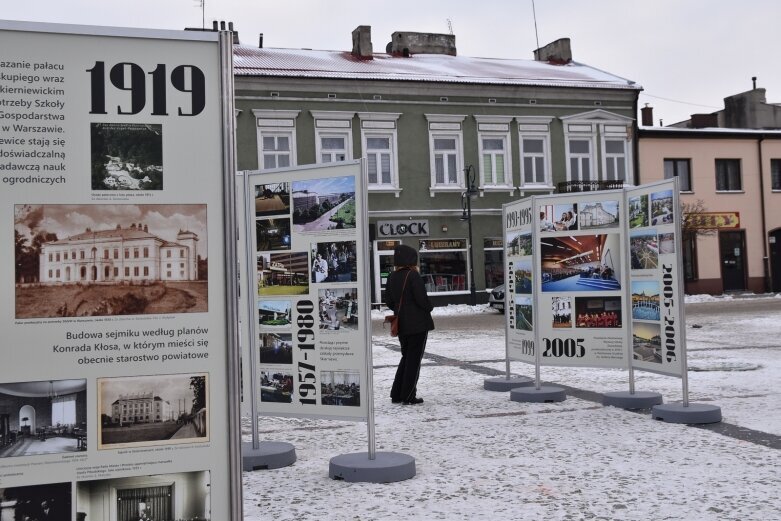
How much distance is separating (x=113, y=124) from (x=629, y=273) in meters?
6.66

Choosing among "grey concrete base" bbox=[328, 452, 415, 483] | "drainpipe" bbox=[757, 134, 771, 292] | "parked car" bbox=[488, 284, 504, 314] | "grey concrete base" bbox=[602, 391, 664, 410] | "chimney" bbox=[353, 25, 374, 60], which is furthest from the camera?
"drainpipe" bbox=[757, 134, 771, 292]

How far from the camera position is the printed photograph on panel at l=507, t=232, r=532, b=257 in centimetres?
931

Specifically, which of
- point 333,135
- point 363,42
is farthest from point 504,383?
point 363,42

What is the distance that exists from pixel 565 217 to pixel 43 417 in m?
6.88

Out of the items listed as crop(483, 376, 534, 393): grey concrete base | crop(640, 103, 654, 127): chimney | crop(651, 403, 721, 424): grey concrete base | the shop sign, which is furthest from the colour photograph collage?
crop(640, 103, 654, 127): chimney

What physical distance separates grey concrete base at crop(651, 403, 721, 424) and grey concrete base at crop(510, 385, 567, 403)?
142 centimetres

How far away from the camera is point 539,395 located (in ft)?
29.5

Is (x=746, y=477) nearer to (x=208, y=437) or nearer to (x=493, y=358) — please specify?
(x=208, y=437)

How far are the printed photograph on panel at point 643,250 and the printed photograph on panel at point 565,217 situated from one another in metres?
0.67

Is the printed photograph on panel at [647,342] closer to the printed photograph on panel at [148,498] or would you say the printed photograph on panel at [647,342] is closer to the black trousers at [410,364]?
the black trousers at [410,364]

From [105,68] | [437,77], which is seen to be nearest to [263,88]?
[437,77]

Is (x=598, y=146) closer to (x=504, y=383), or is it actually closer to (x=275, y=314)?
(x=504, y=383)

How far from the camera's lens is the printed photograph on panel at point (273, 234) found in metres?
6.08

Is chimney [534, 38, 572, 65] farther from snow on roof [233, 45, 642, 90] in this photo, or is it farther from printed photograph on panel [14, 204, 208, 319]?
printed photograph on panel [14, 204, 208, 319]
